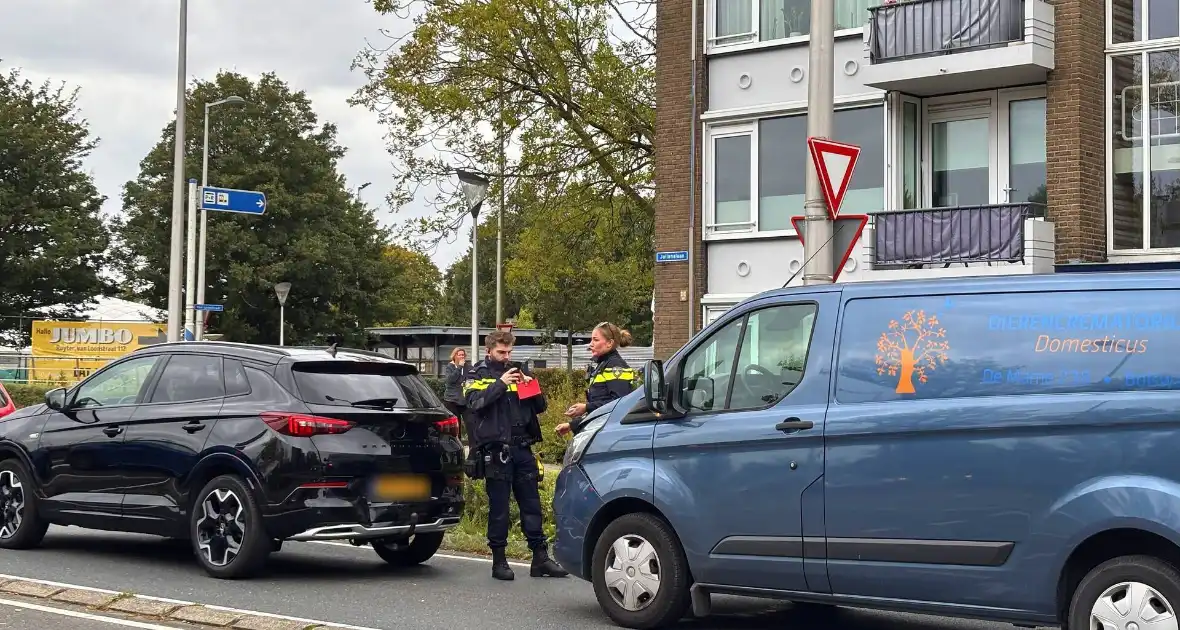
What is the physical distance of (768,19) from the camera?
71.7ft

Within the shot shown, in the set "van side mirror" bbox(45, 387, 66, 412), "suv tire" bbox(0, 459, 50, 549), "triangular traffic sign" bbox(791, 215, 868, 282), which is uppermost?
"triangular traffic sign" bbox(791, 215, 868, 282)

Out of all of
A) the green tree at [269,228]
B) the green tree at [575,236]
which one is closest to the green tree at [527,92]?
the green tree at [575,236]

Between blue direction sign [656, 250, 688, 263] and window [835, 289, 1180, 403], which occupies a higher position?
blue direction sign [656, 250, 688, 263]

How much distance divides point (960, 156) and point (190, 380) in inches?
506

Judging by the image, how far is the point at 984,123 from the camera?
19.9 metres

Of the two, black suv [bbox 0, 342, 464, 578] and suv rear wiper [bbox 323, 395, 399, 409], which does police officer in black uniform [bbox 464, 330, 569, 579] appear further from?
suv rear wiper [bbox 323, 395, 399, 409]

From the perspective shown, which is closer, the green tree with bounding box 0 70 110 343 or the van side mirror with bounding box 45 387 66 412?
the van side mirror with bounding box 45 387 66 412

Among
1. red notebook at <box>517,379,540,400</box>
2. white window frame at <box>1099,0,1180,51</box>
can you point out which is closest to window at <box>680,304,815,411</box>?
red notebook at <box>517,379,540,400</box>

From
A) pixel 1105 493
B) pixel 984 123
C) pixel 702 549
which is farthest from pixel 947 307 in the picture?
pixel 984 123

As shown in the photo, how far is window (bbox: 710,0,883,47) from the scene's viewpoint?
21.1 metres

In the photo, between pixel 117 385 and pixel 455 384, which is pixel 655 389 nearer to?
pixel 117 385

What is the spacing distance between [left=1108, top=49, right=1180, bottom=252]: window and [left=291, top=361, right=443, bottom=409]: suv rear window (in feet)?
38.9

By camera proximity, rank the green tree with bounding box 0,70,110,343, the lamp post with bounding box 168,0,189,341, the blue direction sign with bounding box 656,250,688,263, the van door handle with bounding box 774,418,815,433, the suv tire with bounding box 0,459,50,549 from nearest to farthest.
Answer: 1. the van door handle with bounding box 774,418,815,433
2. the suv tire with bounding box 0,459,50,549
3. the blue direction sign with bounding box 656,250,688,263
4. the lamp post with bounding box 168,0,189,341
5. the green tree with bounding box 0,70,110,343

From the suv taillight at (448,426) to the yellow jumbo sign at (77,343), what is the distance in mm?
32012
